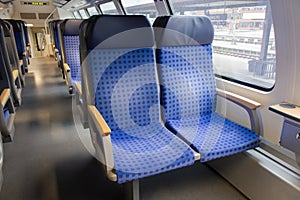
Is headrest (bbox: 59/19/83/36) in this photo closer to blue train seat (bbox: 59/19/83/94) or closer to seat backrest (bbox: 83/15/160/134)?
blue train seat (bbox: 59/19/83/94)

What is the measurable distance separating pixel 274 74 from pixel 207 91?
543 millimetres

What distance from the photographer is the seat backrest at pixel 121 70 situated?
165cm

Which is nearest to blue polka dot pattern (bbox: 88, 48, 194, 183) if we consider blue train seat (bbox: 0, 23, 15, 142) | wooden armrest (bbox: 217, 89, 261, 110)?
Result: wooden armrest (bbox: 217, 89, 261, 110)

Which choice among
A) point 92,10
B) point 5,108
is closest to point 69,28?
point 5,108

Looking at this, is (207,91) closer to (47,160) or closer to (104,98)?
(104,98)

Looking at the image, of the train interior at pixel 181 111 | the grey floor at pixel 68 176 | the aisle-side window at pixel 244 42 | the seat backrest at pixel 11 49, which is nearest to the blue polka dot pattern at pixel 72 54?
the seat backrest at pixel 11 49

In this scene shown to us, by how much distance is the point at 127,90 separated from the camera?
1.77 m

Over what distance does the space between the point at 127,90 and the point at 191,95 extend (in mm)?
569

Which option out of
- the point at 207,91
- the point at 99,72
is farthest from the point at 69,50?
the point at 207,91

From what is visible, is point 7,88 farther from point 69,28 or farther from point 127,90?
point 69,28

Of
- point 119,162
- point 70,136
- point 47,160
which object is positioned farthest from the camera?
point 70,136

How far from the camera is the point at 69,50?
3727 mm

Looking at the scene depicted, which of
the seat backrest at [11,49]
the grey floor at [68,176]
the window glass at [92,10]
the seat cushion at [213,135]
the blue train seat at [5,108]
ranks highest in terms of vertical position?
the window glass at [92,10]

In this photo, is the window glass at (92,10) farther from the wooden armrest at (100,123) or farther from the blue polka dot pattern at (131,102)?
the wooden armrest at (100,123)
